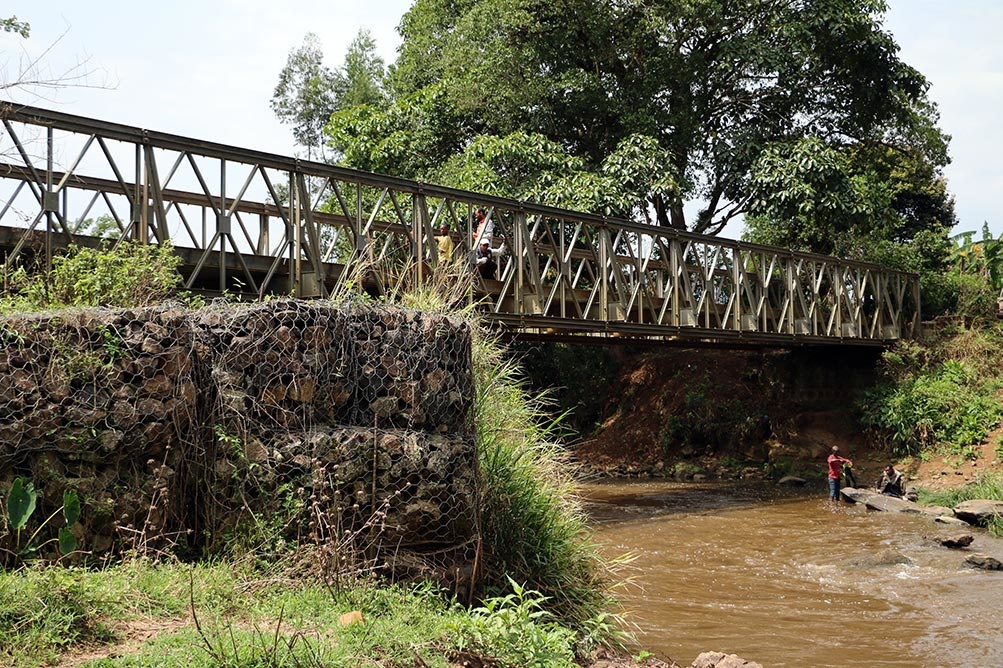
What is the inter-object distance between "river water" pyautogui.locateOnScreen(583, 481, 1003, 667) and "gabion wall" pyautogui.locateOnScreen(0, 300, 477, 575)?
8.54 feet

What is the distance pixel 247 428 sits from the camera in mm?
6961

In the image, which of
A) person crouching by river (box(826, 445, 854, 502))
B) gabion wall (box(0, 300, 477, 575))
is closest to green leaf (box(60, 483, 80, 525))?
gabion wall (box(0, 300, 477, 575))

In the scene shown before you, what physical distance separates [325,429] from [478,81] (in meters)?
18.3

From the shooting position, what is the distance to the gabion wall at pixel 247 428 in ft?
21.5

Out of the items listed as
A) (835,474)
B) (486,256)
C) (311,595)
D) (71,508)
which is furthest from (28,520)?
(835,474)

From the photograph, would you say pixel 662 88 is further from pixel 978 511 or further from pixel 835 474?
pixel 978 511

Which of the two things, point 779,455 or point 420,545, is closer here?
point 420,545

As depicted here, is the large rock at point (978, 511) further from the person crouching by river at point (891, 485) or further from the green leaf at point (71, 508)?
the green leaf at point (71, 508)

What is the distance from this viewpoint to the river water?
932cm

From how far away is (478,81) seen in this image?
24.3 m

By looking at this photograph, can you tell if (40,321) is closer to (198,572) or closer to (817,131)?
(198,572)

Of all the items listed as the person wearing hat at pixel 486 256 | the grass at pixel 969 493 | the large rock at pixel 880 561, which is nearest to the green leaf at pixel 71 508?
the person wearing hat at pixel 486 256

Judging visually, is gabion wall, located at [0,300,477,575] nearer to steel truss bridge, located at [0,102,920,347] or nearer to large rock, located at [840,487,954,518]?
steel truss bridge, located at [0,102,920,347]

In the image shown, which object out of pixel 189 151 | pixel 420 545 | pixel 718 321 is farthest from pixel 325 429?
pixel 718 321
